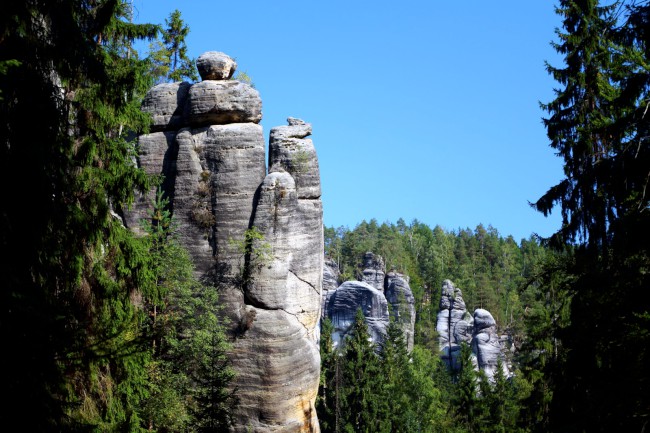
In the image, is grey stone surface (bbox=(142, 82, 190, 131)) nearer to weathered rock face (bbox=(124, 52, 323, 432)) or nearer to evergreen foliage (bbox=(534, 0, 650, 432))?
weathered rock face (bbox=(124, 52, 323, 432))

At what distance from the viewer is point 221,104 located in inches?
1166

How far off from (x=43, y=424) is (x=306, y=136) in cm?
2327

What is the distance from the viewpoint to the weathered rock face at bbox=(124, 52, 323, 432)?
27.5 meters

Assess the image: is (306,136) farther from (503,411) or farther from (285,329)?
(503,411)

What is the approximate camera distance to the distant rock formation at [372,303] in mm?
75438

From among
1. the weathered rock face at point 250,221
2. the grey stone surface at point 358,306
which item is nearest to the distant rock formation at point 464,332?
the grey stone surface at point 358,306

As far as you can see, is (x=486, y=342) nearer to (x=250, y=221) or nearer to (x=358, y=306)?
(x=358, y=306)

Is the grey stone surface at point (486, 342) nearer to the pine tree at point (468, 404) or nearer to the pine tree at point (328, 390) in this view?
the pine tree at point (328, 390)

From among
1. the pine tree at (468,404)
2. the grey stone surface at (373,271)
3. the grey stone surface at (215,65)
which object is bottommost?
the pine tree at (468,404)

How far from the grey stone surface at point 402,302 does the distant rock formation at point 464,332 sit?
167 inches

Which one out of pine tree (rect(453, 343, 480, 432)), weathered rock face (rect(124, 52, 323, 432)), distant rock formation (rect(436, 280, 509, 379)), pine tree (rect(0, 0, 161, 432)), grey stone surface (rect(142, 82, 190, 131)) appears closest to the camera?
pine tree (rect(0, 0, 161, 432))

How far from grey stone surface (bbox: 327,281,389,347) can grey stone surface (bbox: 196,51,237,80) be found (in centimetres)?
4702

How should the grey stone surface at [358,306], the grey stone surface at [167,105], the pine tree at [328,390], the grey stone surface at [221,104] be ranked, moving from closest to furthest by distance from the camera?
the grey stone surface at [221,104]
the grey stone surface at [167,105]
the pine tree at [328,390]
the grey stone surface at [358,306]

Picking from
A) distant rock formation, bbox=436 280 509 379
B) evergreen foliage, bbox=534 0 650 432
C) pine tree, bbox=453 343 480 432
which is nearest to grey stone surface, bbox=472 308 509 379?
distant rock formation, bbox=436 280 509 379
